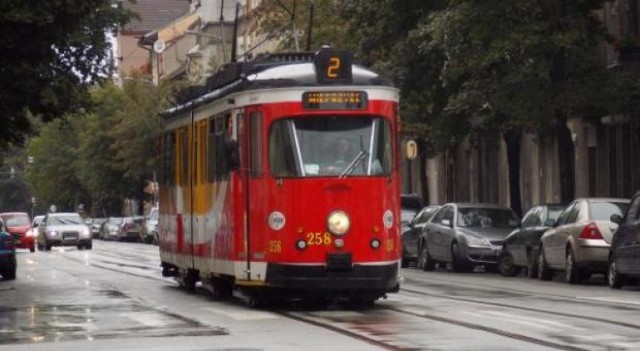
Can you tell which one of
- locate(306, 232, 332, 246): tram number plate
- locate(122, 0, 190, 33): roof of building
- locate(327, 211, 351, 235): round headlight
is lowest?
locate(306, 232, 332, 246): tram number plate

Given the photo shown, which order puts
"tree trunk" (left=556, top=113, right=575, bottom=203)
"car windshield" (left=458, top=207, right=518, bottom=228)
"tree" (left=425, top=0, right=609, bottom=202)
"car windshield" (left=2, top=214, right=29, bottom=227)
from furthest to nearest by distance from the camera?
"car windshield" (left=2, top=214, right=29, bottom=227) → "tree trunk" (left=556, top=113, right=575, bottom=203) → "car windshield" (left=458, top=207, right=518, bottom=228) → "tree" (left=425, top=0, right=609, bottom=202)

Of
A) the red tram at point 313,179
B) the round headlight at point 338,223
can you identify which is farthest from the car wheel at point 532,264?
the round headlight at point 338,223

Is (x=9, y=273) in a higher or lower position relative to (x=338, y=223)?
lower

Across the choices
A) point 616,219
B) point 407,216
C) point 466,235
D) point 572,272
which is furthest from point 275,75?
point 407,216

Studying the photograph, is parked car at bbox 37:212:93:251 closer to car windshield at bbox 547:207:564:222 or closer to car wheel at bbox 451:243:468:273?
car wheel at bbox 451:243:468:273

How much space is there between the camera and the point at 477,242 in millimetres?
35156

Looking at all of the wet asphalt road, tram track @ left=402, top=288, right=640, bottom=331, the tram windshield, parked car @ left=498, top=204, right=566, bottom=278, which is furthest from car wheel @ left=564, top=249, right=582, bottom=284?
the tram windshield

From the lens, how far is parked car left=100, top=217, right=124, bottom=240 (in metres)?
88.9

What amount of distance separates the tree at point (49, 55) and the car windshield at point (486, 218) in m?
8.58

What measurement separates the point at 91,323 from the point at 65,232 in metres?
48.6

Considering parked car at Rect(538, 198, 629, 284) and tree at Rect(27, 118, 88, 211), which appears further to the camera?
tree at Rect(27, 118, 88, 211)

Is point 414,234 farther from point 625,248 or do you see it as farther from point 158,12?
point 158,12

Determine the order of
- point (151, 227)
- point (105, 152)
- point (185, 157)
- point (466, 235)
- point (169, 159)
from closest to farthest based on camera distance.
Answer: point (185, 157) → point (169, 159) → point (466, 235) → point (151, 227) → point (105, 152)

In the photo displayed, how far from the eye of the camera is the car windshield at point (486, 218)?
36.0 metres
